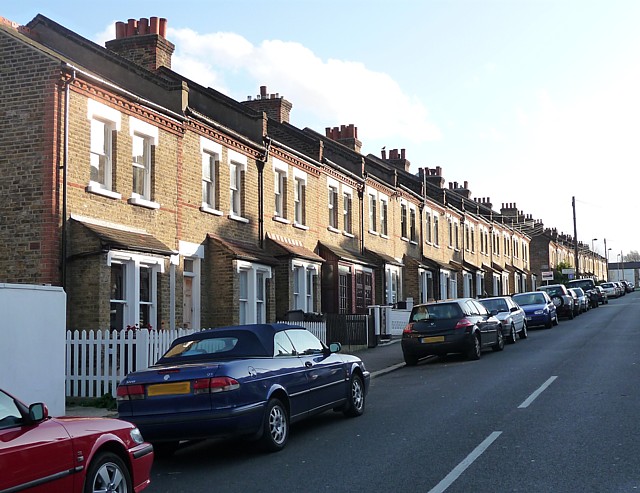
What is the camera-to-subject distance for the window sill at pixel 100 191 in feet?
53.1

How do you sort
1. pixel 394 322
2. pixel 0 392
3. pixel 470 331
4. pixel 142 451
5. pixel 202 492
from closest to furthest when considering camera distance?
pixel 0 392
pixel 142 451
pixel 202 492
pixel 470 331
pixel 394 322

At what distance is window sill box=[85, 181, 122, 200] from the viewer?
1619 centimetres

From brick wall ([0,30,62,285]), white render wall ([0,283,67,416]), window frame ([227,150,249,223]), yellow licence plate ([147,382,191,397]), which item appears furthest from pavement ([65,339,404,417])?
window frame ([227,150,249,223])

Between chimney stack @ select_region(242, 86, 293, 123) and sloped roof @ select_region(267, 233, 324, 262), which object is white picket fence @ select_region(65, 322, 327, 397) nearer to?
sloped roof @ select_region(267, 233, 324, 262)

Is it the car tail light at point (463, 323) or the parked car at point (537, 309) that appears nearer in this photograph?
the car tail light at point (463, 323)

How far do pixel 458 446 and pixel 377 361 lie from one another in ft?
38.4

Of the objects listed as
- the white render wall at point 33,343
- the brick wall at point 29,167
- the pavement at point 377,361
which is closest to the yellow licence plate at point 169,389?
the white render wall at point 33,343

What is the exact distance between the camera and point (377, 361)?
2047cm

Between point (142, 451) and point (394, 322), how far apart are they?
2320cm

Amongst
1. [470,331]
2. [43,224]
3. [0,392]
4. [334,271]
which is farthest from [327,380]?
[334,271]

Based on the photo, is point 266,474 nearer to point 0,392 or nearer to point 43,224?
point 0,392

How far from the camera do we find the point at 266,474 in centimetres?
798

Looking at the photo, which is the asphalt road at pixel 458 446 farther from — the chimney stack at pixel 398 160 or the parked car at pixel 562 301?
the chimney stack at pixel 398 160

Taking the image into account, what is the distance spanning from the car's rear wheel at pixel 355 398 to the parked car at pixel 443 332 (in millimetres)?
7506
